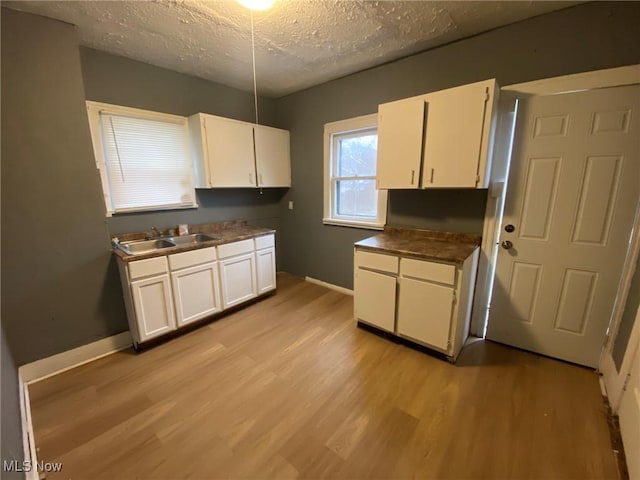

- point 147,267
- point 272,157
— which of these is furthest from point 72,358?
point 272,157

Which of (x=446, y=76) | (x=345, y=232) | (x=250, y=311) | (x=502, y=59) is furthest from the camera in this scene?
(x=345, y=232)

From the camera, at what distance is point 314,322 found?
2.77 meters

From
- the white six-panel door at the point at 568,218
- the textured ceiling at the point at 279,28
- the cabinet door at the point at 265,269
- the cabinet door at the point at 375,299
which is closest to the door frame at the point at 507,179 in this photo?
the white six-panel door at the point at 568,218

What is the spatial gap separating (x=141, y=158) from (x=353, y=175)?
225cm

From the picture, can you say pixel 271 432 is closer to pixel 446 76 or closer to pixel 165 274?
pixel 165 274

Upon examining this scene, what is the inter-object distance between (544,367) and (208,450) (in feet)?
8.05

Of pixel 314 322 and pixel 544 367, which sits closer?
pixel 544 367

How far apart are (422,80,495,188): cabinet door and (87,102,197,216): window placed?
251 cm

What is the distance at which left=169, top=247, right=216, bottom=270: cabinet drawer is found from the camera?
7.85ft

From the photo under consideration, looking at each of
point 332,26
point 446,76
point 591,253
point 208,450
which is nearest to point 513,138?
point 446,76

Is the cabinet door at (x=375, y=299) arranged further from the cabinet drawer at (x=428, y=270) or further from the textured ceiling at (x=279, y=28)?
the textured ceiling at (x=279, y=28)

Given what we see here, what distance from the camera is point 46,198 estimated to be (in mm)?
1937

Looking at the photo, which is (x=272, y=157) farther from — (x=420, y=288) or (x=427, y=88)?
(x=420, y=288)

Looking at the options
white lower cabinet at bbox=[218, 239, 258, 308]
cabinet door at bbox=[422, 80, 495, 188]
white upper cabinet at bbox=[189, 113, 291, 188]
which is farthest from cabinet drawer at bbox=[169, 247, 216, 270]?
cabinet door at bbox=[422, 80, 495, 188]
